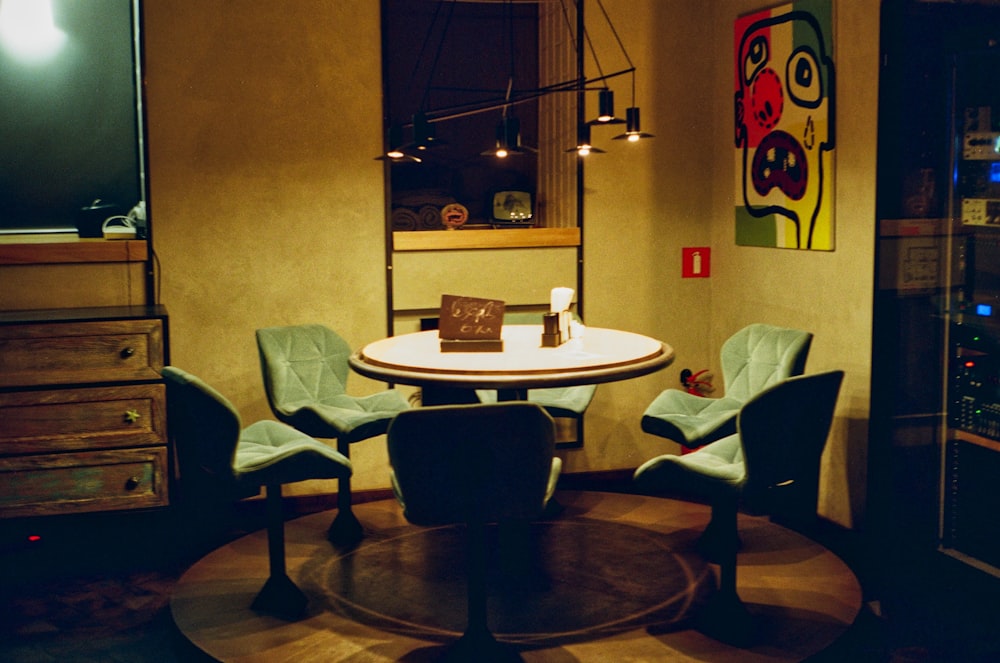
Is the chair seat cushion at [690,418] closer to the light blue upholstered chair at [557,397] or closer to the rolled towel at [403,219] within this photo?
the light blue upholstered chair at [557,397]

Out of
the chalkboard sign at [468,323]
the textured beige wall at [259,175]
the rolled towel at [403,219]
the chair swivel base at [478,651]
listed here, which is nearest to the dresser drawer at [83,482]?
the textured beige wall at [259,175]

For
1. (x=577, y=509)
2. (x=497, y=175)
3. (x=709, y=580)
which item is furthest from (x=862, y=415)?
(x=497, y=175)

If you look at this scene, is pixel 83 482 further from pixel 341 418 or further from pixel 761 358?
pixel 761 358

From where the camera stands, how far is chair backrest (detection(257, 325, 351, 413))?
4555 mm

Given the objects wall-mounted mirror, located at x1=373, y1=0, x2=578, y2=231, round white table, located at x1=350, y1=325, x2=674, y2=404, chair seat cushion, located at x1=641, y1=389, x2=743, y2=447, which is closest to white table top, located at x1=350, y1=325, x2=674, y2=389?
round white table, located at x1=350, y1=325, x2=674, y2=404

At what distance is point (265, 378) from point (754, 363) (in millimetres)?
2100

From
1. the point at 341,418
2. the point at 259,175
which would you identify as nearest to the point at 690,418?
the point at 341,418

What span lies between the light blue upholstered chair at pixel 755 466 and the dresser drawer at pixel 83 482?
2168mm

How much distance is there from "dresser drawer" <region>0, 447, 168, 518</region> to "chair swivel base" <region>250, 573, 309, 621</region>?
0.96 meters

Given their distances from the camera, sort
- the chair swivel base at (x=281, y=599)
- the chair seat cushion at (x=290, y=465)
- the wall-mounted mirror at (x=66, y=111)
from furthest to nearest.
Answer: the wall-mounted mirror at (x=66, y=111), the chair swivel base at (x=281, y=599), the chair seat cushion at (x=290, y=465)

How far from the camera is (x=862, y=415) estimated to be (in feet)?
14.5

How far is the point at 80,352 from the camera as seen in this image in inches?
174

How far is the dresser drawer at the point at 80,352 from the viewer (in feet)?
14.2

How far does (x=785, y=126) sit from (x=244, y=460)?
2.88m
